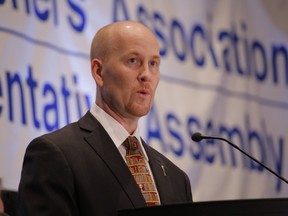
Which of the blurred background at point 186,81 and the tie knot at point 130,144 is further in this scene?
the blurred background at point 186,81

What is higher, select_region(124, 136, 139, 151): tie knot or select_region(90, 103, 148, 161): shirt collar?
select_region(90, 103, 148, 161): shirt collar

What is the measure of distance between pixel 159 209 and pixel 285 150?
3052 millimetres

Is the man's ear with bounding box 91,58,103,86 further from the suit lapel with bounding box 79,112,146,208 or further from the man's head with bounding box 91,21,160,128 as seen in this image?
the suit lapel with bounding box 79,112,146,208

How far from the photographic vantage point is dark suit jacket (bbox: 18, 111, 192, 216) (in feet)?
8.76

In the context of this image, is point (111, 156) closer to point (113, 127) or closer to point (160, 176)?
point (113, 127)

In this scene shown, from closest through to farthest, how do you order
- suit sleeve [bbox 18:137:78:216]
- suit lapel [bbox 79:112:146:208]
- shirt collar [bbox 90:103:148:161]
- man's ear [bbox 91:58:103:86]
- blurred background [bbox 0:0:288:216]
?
suit sleeve [bbox 18:137:78:216]
suit lapel [bbox 79:112:146:208]
shirt collar [bbox 90:103:148:161]
man's ear [bbox 91:58:103:86]
blurred background [bbox 0:0:288:216]

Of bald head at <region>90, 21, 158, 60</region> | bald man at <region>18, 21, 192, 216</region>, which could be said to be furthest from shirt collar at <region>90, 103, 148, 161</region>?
bald head at <region>90, 21, 158, 60</region>

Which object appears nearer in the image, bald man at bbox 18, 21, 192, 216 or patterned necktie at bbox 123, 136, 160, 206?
bald man at bbox 18, 21, 192, 216

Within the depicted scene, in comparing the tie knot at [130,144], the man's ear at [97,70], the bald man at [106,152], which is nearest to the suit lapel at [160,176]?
the bald man at [106,152]

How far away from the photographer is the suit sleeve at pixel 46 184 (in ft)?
8.67

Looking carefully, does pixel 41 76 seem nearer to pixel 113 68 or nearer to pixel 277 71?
pixel 113 68

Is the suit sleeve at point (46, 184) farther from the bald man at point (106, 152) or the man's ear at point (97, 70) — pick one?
the man's ear at point (97, 70)

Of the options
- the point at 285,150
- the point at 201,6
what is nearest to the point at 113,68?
the point at 201,6

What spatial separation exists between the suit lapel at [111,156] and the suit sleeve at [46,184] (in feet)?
0.59
